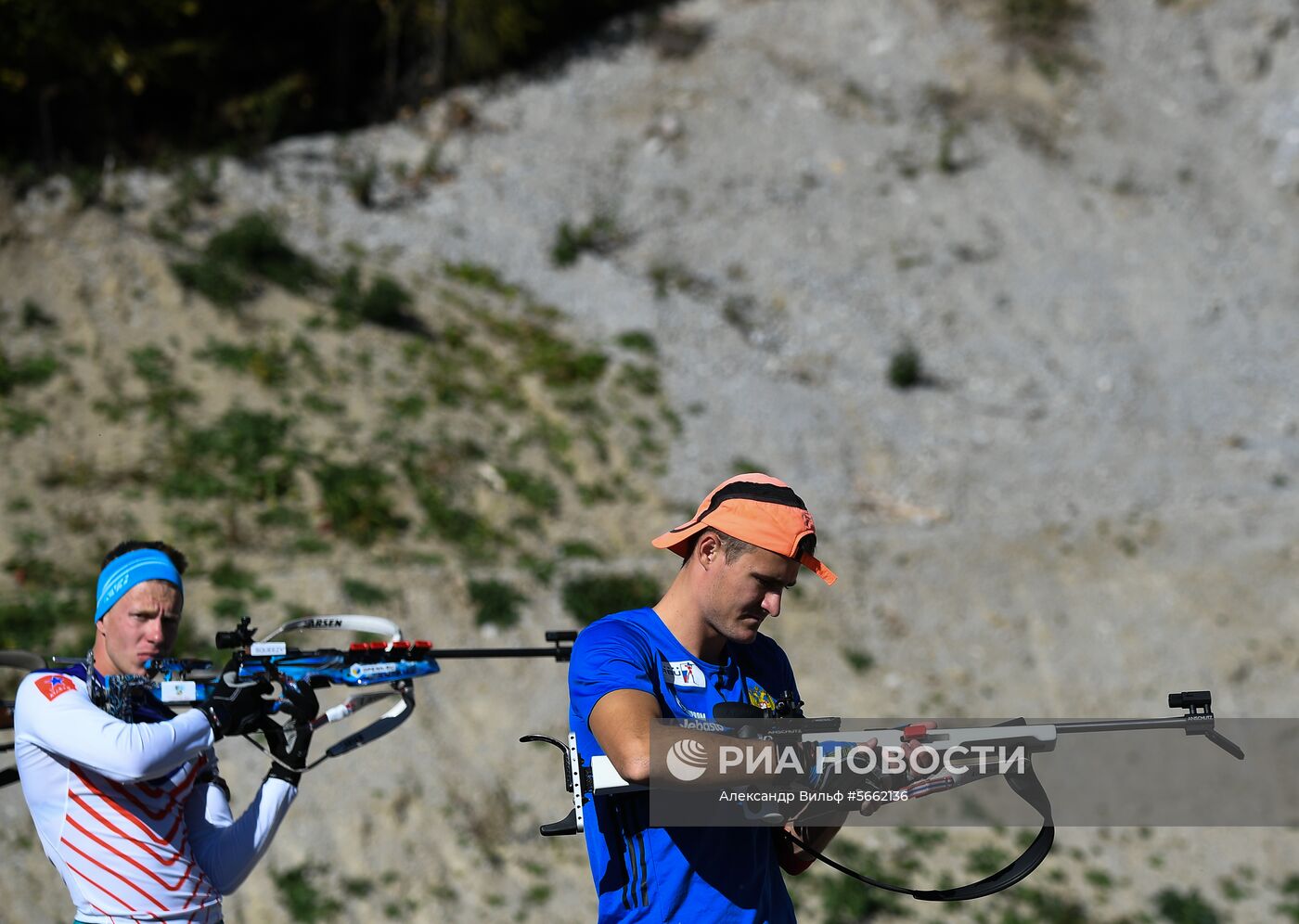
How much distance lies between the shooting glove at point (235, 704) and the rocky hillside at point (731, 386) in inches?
223

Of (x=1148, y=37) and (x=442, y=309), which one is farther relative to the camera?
(x=1148, y=37)

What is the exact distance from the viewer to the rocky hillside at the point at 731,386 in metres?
11.3

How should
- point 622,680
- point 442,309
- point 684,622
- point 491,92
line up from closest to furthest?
point 622,680
point 684,622
point 442,309
point 491,92

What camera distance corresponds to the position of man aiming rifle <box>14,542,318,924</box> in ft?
10.6

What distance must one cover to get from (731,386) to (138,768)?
47.1 ft

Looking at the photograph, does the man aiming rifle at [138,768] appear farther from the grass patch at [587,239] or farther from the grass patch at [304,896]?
the grass patch at [587,239]

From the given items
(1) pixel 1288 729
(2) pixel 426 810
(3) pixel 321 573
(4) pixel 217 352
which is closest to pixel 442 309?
(4) pixel 217 352

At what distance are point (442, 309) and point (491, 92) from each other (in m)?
7.24

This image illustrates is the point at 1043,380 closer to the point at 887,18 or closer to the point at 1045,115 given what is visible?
the point at 1045,115

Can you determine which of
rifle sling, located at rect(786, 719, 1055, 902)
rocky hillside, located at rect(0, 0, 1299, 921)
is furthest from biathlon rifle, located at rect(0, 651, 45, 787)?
rocky hillside, located at rect(0, 0, 1299, 921)

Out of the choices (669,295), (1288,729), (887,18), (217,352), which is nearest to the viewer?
(1288,729)

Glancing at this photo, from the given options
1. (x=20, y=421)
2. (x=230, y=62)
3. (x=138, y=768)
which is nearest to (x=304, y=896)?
(x=138, y=768)

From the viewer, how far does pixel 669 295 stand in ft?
61.5

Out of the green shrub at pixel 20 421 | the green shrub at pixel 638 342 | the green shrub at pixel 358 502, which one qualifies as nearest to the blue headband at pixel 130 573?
the green shrub at pixel 358 502
